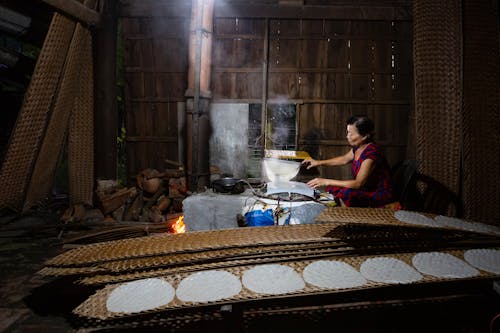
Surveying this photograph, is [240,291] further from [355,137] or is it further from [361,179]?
[355,137]

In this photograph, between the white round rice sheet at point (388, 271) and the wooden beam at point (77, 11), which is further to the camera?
the wooden beam at point (77, 11)

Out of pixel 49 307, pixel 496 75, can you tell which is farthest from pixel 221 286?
pixel 496 75

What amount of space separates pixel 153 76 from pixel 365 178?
552cm

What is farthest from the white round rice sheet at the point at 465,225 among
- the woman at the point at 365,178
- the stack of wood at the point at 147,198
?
the stack of wood at the point at 147,198

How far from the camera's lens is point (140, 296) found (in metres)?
2.14

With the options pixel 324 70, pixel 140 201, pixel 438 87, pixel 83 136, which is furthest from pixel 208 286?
pixel 324 70

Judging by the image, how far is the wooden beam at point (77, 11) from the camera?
194 inches

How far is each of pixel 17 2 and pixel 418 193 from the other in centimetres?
854

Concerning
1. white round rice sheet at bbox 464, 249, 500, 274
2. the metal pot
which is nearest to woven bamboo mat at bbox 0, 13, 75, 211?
the metal pot

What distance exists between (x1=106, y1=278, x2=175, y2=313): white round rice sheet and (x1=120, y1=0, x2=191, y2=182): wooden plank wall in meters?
5.01

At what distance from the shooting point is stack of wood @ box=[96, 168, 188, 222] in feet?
19.7

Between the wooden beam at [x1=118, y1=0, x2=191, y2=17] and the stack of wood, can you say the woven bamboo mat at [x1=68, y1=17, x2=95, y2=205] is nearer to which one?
the stack of wood

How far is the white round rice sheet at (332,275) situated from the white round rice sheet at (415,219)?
0.71 meters

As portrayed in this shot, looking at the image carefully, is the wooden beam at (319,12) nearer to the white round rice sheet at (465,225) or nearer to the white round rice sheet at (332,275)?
the white round rice sheet at (465,225)
